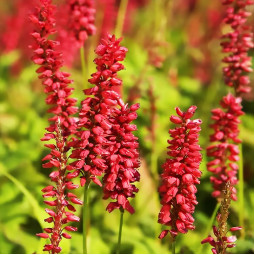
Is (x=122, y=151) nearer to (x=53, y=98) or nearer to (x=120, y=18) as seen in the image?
(x=53, y=98)

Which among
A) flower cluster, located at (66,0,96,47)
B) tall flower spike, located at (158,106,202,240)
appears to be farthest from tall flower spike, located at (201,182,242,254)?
flower cluster, located at (66,0,96,47)

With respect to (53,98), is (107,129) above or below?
below

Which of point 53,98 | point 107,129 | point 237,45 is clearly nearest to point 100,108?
point 107,129

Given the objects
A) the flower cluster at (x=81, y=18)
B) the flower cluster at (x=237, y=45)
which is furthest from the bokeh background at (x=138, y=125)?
the flower cluster at (x=237, y=45)

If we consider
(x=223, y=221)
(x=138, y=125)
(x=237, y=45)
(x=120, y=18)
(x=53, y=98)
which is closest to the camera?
(x=223, y=221)

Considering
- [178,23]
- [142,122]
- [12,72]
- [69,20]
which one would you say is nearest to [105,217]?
[142,122]

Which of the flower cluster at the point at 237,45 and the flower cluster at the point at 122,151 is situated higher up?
the flower cluster at the point at 237,45

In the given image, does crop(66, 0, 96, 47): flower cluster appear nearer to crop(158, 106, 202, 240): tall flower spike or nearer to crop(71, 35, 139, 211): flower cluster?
crop(71, 35, 139, 211): flower cluster

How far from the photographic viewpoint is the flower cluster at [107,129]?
62.1 inches

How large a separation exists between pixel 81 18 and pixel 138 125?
1543 mm

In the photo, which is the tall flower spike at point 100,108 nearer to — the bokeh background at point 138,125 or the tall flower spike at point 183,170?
the tall flower spike at point 183,170

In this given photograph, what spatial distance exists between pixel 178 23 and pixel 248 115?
8.14 feet

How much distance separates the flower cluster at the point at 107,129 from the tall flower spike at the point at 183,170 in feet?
0.42

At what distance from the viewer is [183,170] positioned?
160 centimetres
